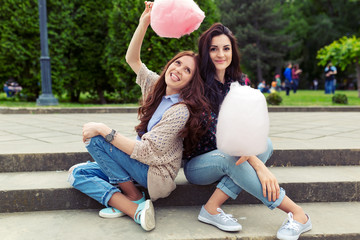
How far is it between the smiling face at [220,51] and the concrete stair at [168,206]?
0.96 meters

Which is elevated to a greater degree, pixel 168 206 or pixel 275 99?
A: pixel 275 99

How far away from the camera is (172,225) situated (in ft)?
7.00

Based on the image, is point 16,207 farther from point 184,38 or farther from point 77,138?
point 184,38

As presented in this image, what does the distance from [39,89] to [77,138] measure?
6.97 m

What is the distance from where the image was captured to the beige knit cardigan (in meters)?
Result: 2.04

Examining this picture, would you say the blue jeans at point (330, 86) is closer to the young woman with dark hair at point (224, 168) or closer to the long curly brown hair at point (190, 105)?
the young woman with dark hair at point (224, 168)

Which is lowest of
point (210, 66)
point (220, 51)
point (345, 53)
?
point (210, 66)

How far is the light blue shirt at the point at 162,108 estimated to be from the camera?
217cm

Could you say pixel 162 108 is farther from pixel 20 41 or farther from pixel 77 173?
pixel 20 41

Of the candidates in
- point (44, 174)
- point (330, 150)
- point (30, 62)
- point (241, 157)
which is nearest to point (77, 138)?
point (44, 174)

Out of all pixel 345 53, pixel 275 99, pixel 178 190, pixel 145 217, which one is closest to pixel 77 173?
pixel 145 217

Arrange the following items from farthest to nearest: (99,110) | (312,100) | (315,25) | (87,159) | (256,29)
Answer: (315,25)
(256,29)
(312,100)
(99,110)
(87,159)

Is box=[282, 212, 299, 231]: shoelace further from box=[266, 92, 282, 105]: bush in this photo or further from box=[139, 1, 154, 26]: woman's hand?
box=[266, 92, 282, 105]: bush

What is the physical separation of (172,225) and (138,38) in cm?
137
